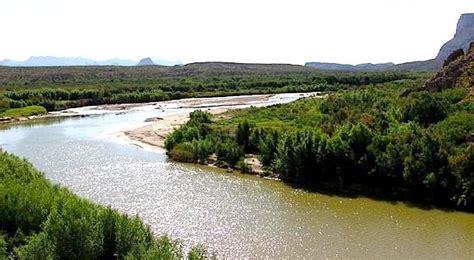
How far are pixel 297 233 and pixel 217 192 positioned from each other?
400 inches

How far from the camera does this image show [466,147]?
34.3m

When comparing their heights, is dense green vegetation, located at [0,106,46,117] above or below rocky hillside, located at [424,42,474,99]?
below

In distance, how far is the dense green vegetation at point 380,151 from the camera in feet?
110

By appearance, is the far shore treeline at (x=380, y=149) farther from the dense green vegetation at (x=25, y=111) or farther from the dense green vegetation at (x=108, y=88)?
the dense green vegetation at (x=108, y=88)

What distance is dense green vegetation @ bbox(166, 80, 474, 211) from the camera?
33.4 metres

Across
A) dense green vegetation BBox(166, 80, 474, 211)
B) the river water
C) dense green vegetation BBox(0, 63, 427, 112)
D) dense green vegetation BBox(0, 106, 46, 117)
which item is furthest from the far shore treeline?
dense green vegetation BBox(0, 63, 427, 112)

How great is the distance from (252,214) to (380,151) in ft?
34.7

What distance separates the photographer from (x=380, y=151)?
36.4 m

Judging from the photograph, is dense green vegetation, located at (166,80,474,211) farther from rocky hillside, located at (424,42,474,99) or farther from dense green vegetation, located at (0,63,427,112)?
Answer: dense green vegetation, located at (0,63,427,112)

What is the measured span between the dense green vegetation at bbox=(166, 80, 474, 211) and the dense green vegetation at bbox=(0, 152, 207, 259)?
60.6 feet

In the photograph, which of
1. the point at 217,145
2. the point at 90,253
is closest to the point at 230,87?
the point at 217,145

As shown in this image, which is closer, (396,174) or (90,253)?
(90,253)

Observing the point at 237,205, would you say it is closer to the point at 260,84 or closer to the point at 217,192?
the point at 217,192

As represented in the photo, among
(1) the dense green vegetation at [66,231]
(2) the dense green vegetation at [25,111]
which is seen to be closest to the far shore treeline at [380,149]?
(1) the dense green vegetation at [66,231]
